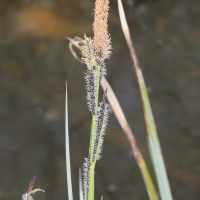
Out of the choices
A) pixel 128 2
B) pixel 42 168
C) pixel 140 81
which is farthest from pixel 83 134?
pixel 140 81

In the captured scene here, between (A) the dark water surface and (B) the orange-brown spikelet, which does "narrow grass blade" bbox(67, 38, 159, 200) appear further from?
(A) the dark water surface

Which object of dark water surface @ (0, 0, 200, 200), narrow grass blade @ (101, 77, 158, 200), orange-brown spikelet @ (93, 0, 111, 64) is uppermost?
dark water surface @ (0, 0, 200, 200)

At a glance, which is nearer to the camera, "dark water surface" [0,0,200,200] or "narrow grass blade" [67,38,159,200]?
"narrow grass blade" [67,38,159,200]

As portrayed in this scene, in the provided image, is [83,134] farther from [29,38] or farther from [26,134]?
[29,38]

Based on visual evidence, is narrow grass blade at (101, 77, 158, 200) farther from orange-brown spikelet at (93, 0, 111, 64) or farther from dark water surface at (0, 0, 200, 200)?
dark water surface at (0, 0, 200, 200)

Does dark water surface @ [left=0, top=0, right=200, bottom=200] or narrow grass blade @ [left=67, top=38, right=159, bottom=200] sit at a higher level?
dark water surface @ [left=0, top=0, right=200, bottom=200]

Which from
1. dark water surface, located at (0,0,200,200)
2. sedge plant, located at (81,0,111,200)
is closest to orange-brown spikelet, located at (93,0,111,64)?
sedge plant, located at (81,0,111,200)

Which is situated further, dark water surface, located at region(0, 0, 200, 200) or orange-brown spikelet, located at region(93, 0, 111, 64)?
dark water surface, located at region(0, 0, 200, 200)
